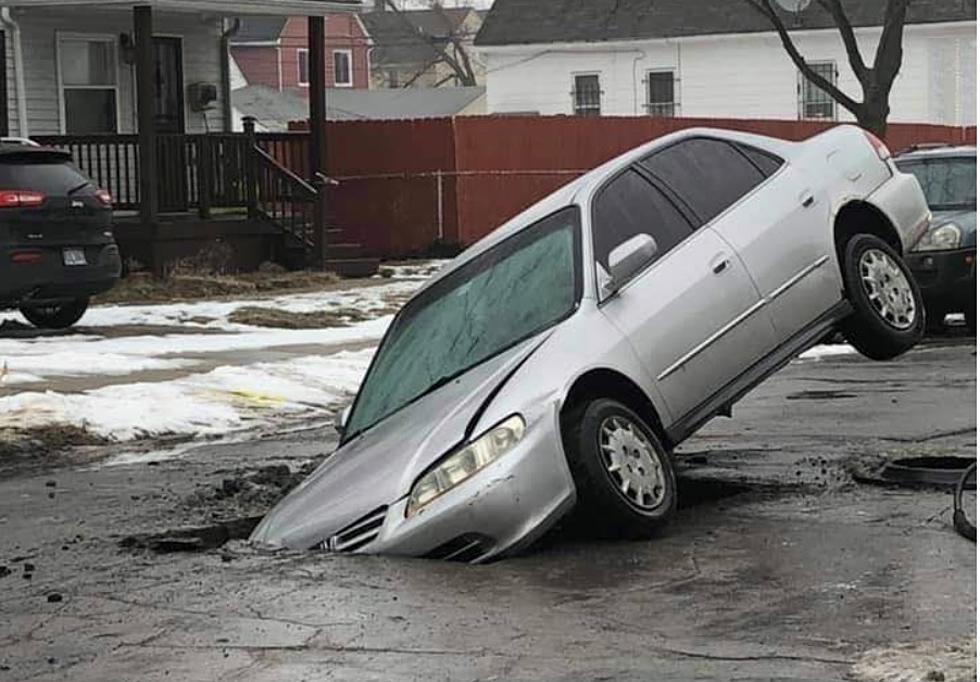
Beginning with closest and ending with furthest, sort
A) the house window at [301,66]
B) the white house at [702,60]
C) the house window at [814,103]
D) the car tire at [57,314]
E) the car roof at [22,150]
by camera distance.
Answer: the car roof at [22,150], the car tire at [57,314], the white house at [702,60], the house window at [814,103], the house window at [301,66]

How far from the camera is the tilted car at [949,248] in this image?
55.3 ft

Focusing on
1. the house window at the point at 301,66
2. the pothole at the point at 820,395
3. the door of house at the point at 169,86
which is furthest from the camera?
the house window at the point at 301,66

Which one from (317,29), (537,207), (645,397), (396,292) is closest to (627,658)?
(645,397)

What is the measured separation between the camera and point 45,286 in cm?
1712

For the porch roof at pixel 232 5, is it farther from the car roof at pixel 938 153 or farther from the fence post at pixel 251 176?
the car roof at pixel 938 153

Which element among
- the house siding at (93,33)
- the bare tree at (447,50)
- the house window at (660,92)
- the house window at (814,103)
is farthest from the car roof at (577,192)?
the bare tree at (447,50)

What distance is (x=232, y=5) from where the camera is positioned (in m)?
24.3

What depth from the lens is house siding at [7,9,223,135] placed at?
24.3 metres

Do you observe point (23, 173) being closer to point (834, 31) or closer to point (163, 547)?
point (163, 547)

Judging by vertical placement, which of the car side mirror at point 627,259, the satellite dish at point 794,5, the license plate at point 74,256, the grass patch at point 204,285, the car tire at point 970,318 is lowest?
the grass patch at point 204,285

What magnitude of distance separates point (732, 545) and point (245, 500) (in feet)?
9.64

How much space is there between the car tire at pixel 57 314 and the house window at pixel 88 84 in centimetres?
716

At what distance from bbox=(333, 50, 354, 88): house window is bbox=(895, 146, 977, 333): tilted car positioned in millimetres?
65076

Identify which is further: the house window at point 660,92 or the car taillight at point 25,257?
the house window at point 660,92
